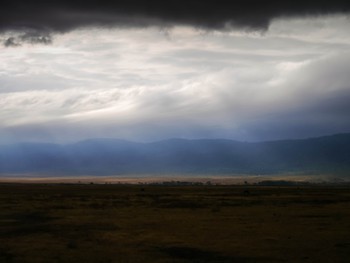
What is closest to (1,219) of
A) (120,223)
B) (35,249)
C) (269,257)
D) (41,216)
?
(41,216)

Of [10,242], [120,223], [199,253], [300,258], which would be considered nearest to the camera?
[300,258]

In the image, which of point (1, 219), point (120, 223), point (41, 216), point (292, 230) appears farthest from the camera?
point (41, 216)

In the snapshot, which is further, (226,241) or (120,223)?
(120,223)

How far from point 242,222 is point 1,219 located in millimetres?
14860

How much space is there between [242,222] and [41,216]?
13757mm

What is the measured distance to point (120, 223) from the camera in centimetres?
3108

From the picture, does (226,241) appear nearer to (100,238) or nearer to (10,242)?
(100,238)

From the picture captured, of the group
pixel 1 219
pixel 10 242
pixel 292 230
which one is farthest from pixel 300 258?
pixel 1 219

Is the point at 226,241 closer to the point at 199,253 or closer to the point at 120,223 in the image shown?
the point at 199,253

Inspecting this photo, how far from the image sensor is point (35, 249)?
21016 millimetres

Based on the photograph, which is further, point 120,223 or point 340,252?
point 120,223

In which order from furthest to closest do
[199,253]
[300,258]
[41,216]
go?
[41,216]
[199,253]
[300,258]

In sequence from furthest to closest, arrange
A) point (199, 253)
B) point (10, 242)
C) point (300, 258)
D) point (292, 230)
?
1. point (292, 230)
2. point (10, 242)
3. point (199, 253)
4. point (300, 258)

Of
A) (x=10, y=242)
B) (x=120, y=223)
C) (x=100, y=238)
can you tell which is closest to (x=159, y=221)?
(x=120, y=223)
